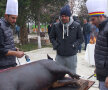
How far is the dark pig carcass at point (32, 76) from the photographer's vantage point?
6.67 ft

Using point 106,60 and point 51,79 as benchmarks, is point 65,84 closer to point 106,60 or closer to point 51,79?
point 51,79

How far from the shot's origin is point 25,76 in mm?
2191

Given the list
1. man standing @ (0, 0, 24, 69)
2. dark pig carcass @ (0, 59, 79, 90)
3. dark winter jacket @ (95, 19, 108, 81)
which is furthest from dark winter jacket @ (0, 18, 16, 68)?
dark winter jacket @ (95, 19, 108, 81)

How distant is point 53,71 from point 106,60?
680 millimetres

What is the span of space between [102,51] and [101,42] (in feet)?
0.32

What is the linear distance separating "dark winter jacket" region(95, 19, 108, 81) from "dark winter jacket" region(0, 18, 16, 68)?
1159mm

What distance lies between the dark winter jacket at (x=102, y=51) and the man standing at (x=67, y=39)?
4.21ft

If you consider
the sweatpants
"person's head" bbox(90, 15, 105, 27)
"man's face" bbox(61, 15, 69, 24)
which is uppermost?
"man's face" bbox(61, 15, 69, 24)

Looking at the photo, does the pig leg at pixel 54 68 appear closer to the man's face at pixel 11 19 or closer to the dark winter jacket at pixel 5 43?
the dark winter jacket at pixel 5 43

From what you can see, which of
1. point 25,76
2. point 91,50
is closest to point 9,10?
point 25,76

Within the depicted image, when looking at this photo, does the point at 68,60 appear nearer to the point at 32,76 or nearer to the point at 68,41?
the point at 68,41

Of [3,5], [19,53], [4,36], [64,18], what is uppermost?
[3,5]

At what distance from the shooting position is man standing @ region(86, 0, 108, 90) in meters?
2.13

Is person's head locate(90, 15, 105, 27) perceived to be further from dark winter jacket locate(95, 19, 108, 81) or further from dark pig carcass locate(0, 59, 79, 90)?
dark pig carcass locate(0, 59, 79, 90)
